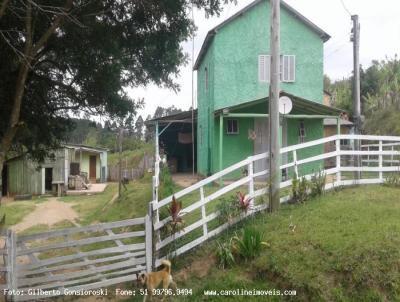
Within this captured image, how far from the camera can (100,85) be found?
890 cm

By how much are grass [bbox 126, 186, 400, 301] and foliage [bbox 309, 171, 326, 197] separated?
28.5 inches

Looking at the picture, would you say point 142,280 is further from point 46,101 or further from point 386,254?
point 46,101

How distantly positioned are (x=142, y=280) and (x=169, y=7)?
5.10 meters

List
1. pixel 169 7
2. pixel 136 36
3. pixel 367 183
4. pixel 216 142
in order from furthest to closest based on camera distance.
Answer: pixel 216 142 < pixel 367 183 < pixel 136 36 < pixel 169 7

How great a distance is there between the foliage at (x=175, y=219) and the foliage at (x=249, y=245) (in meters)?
1.17

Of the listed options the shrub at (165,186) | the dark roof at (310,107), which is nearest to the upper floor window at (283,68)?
the dark roof at (310,107)

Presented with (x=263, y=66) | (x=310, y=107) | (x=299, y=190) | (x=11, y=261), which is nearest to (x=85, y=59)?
(x=11, y=261)

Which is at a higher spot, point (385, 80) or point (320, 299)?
point (385, 80)

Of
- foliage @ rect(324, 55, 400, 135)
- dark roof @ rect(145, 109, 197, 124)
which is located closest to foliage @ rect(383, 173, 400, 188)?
dark roof @ rect(145, 109, 197, 124)

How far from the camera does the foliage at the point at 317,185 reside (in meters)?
8.89

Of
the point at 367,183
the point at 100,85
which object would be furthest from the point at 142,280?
the point at 367,183

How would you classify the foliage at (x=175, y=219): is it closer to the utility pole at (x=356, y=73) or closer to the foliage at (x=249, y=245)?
the foliage at (x=249, y=245)

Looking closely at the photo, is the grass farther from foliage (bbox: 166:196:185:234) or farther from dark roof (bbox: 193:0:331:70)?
dark roof (bbox: 193:0:331:70)

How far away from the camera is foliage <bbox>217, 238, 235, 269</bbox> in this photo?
6.67 m
